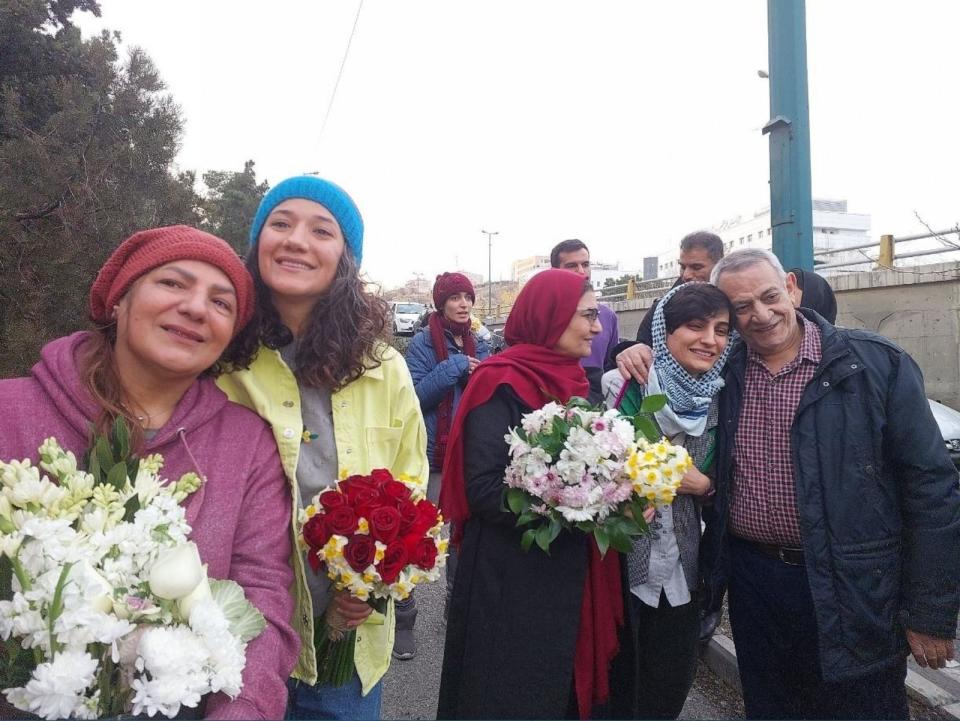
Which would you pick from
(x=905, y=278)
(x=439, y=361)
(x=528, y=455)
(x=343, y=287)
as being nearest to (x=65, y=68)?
(x=439, y=361)

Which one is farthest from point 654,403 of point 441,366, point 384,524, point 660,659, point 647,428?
point 441,366

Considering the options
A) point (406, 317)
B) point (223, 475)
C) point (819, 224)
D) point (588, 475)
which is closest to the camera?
point (223, 475)

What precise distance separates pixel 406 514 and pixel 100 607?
2.41 feet

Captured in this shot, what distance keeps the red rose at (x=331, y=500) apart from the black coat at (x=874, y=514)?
1.51 meters

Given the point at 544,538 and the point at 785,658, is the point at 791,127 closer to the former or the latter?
the point at 785,658

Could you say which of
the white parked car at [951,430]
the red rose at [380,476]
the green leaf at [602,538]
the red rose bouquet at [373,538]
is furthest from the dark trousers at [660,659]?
the white parked car at [951,430]

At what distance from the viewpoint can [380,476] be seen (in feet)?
5.80

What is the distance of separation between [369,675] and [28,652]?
3.18ft

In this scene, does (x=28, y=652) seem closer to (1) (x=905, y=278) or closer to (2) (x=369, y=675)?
(2) (x=369, y=675)

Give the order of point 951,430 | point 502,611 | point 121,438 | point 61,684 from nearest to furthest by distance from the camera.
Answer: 1. point 61,684
2. point 121,438
3. point 502,611
4. point 951,430

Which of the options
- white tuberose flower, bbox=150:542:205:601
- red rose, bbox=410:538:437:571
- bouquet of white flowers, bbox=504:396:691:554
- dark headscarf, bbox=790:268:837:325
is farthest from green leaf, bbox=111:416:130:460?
dark headscarf, bbox=790:268:837:325

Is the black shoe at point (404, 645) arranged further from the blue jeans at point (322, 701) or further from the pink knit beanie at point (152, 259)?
the pink knit beanie at point (152, 259)

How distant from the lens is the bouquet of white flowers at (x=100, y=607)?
3.68 feet

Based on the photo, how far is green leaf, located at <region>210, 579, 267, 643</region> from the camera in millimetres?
1322
